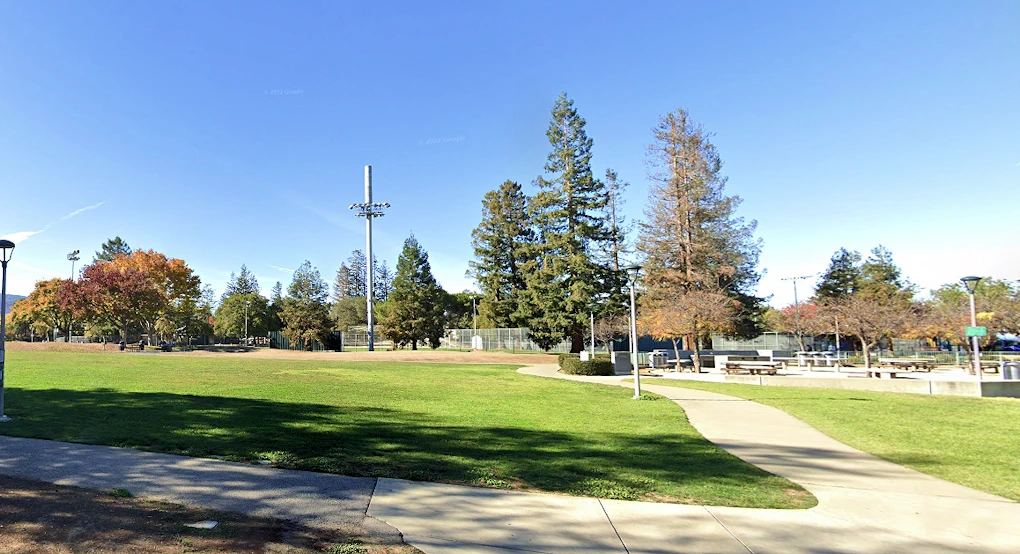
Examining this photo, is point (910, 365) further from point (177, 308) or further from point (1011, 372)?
point (177, 308)

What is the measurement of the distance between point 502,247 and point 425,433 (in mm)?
46773

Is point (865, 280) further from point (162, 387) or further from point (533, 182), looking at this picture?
point (162, 387)

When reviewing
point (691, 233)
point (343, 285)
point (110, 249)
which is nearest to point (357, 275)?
point (343, 285)

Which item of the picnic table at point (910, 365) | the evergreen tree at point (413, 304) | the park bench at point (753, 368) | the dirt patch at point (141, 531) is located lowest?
the picnic table at point (910, 365)

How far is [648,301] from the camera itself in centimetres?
3678

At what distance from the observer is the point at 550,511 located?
4.87 meters

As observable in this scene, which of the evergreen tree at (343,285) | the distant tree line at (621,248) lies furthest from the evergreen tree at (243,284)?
the distant tree line at (621,248)

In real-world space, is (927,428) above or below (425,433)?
below

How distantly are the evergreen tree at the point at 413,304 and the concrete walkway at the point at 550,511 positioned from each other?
45027 millimetres

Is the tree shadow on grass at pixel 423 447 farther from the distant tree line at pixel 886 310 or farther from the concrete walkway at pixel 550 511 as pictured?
the distant tree line at pixel 886 310

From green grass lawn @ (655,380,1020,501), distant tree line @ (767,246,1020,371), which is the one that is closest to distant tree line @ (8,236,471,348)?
distant tree line @ (767,246,1020,371)

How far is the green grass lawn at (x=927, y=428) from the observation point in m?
7.07

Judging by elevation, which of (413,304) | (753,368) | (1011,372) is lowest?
(753,368)

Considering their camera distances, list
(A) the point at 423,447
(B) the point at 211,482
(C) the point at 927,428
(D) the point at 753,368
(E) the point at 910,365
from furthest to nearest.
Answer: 1. (E) the point at 910,365
2. (D) the point at 753,368
3. (C) the point at 927,428
4. (A) the point at 423,447
5. (B) the point at 211,482
